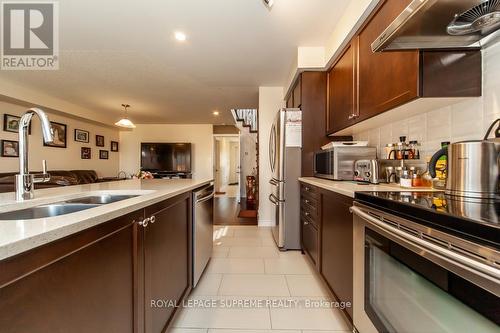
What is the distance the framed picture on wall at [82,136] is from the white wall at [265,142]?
487 centimetres

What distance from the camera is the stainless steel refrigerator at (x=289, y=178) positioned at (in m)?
2.77

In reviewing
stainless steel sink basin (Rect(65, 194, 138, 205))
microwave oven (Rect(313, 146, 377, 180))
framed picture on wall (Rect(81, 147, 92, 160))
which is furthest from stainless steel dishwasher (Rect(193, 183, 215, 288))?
framed picture on wall (Rect(81, 147, 92, 160))

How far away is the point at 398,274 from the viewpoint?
35.0 inches

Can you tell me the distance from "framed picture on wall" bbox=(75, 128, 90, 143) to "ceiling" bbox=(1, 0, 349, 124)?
140 centimetres

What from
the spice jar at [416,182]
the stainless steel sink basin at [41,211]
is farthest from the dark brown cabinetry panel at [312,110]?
the stainless steel sink basin at [41,211]

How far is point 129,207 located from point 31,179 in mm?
609

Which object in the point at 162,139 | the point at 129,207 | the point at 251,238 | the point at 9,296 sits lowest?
the point at 251,238

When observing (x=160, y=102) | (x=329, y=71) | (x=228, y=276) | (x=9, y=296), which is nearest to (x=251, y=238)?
(x=228, y=276)

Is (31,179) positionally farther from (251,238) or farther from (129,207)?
(251,238)

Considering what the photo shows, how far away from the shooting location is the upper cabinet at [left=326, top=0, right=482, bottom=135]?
1.22m

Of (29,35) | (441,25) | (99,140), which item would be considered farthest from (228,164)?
(441,25)

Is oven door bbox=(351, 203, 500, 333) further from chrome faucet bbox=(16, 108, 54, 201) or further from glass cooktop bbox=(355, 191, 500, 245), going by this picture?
chrome faucet bbox=(16, 108, 54, 201)

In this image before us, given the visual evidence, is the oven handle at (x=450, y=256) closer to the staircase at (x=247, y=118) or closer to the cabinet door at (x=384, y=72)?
the cabinet door at (x=384, y=72)

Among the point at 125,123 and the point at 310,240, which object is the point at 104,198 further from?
the point at 125,123
